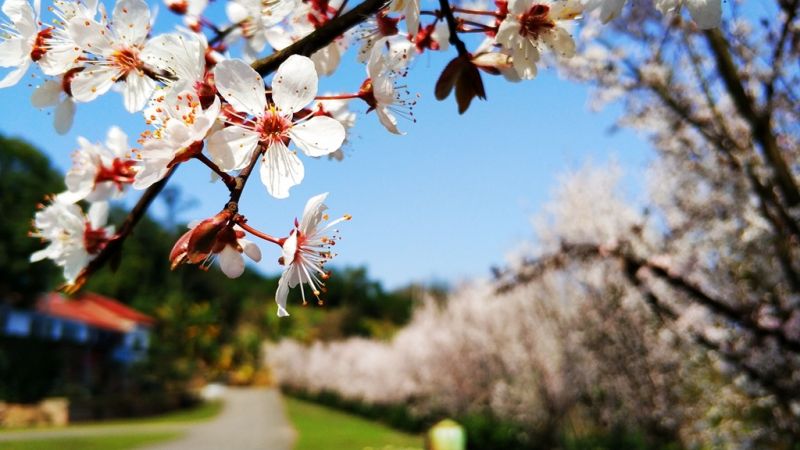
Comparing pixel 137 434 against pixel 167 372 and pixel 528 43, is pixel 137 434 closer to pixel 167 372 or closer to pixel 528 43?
pixel 167 372

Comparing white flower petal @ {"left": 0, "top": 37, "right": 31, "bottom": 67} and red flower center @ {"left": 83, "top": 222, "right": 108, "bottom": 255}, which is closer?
white flower petal @ {"left": 0, "top": 37, "right": 31, "bottom": 67}

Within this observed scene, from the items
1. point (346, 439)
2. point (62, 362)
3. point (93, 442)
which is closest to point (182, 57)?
point (93, 442)

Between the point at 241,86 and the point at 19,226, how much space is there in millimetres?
22551

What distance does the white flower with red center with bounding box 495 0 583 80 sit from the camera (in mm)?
946

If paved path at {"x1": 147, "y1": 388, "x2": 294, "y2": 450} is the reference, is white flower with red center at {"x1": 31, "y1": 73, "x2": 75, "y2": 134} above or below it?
above

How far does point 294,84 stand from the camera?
81 centimetres

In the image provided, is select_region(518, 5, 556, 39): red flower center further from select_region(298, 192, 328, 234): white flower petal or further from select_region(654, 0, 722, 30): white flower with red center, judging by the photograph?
select_region(298, 192, 328, 234): white flower petal

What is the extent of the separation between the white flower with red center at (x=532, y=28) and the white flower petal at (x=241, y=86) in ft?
1.22

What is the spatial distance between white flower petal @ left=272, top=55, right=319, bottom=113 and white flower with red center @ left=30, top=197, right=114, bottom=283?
23.0 inches

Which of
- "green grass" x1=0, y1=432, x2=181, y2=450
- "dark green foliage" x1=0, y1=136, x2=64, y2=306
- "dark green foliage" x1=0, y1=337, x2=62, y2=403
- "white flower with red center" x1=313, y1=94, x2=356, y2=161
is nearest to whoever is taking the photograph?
"white flower with red center" x1=313, y1=94, x2=356, y2=161

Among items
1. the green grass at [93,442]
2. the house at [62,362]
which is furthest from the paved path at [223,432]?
the house at [62,362]

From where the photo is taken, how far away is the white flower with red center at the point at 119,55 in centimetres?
97

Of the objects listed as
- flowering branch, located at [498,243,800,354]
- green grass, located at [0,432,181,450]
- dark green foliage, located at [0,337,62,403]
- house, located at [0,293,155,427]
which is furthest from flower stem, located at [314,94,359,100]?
dark green foliage, located at [0,337,62,403]

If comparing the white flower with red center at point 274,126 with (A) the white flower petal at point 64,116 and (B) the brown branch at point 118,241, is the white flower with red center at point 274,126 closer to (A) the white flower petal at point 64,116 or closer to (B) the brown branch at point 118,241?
(B) the brown branch at point 118,241
